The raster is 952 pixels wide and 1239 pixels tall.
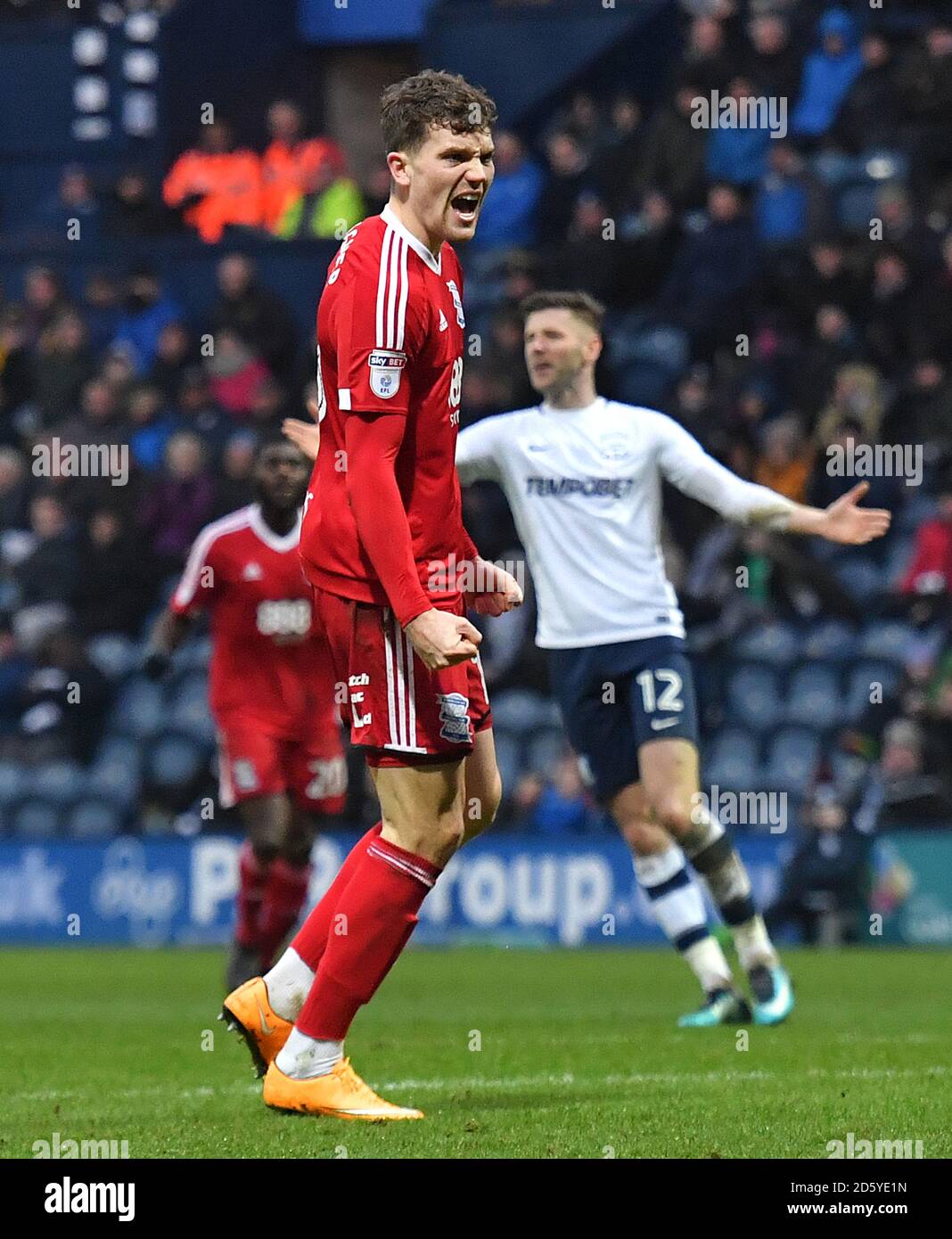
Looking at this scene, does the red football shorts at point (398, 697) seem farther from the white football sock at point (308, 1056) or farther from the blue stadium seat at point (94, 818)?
the blue stadium seat at point (94, 818)

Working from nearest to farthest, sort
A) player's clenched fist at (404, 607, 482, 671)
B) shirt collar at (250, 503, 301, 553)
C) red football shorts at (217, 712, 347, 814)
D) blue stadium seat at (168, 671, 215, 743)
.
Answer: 1. player's clenched fist at (404, 607, 482, 671)
2. red football shorts at (217, 712, 347, 814)
3. shirt collar at (250, 503, 301, 553)
4. blue stadium seat at (168, 671, 215, 743)

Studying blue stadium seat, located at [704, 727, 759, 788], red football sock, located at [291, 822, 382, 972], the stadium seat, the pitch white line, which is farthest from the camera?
the stadium seat

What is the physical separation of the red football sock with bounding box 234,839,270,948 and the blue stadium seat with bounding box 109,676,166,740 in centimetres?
635

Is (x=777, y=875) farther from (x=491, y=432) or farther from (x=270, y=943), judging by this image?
(x=491, y=432)

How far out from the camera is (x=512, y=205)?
17219 mm

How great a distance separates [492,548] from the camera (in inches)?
599

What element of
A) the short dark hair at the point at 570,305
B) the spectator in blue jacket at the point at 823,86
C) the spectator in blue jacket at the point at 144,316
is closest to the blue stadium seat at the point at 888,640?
the spectator in blue jacket at the point at 823,86

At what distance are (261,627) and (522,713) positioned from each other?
5.22m

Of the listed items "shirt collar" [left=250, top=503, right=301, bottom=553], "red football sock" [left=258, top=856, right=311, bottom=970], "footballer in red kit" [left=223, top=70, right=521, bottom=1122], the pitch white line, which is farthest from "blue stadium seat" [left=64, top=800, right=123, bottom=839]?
"footballer in red kit" [left=223, top=70, right=521, bottom=1122]

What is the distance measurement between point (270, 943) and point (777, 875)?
470 cm

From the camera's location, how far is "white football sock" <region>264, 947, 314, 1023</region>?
5.45m

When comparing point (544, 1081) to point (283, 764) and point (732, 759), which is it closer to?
point (283, 764)

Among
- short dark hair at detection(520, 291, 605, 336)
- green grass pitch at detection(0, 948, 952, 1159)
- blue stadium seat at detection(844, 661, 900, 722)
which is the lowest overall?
green grass pitch at detection(0, 948, 952, 1159)

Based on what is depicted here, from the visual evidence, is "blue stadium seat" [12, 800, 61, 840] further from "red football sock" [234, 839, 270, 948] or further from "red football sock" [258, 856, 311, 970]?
"red football sock" [258, 856, 311, 970]
